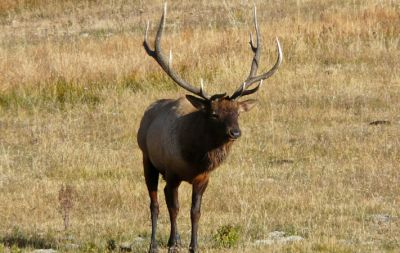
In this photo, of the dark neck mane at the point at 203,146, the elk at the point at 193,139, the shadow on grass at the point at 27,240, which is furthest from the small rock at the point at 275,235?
the shadow on grass at the point at 27,240

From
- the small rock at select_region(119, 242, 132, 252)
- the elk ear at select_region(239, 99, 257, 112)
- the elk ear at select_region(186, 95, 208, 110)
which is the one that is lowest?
the small rock at select_region(119, 242, 132, 252)

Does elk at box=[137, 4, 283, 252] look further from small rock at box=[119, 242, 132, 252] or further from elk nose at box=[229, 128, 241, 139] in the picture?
small rock at box=[119, 242, 132, 252]

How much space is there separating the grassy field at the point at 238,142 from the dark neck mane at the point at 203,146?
85cm

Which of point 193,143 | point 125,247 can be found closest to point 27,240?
point 125,247

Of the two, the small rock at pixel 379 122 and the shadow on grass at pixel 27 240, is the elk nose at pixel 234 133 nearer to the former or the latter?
the shadow on grass at pixel 27 240

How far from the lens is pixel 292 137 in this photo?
1778 cm

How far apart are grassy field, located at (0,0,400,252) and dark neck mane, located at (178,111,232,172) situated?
85cm

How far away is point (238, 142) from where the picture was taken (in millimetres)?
17438

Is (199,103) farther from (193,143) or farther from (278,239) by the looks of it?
(278,239)

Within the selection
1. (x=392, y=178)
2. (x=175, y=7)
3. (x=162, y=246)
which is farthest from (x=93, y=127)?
(x=175, y=7)

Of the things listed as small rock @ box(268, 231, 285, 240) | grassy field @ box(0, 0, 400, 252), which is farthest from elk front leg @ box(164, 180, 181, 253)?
small rock @ box(268, 231, 285, 240)

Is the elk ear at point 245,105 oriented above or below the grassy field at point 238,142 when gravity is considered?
above

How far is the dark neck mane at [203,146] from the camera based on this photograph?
10.4m

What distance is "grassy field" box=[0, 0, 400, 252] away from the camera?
12.2m
